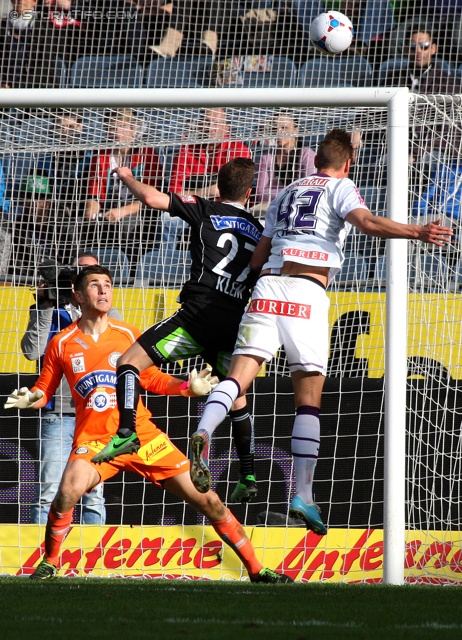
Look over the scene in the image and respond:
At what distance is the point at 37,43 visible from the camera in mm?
12625

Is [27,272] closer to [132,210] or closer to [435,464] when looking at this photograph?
[132,210]

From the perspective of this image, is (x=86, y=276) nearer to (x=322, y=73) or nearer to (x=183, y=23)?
(x=322, y=73)

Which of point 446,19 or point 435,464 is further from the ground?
Result: point 446,19

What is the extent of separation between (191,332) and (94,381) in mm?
1122

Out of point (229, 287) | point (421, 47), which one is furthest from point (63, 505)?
point (421, 47)

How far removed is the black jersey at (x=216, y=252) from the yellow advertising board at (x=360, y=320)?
1912mm

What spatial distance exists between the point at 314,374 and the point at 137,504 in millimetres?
2807

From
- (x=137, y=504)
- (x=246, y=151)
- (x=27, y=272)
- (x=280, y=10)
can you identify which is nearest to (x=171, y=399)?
(x=137, y=504)

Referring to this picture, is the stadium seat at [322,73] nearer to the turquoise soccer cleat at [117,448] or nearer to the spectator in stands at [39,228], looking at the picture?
the spectator in stands at [39,228]

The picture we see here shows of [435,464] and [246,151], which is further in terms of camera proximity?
[246,151]

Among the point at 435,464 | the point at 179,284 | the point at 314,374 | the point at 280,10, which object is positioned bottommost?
the point at 435,464

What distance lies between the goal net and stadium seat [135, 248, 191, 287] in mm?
18

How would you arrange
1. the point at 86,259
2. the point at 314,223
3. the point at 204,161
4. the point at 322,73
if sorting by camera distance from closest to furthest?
1. the point at 314,223
2. the point at 86,259
3. the point at 204,161
4. the point at 322,73

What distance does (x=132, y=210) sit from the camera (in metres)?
9.22
